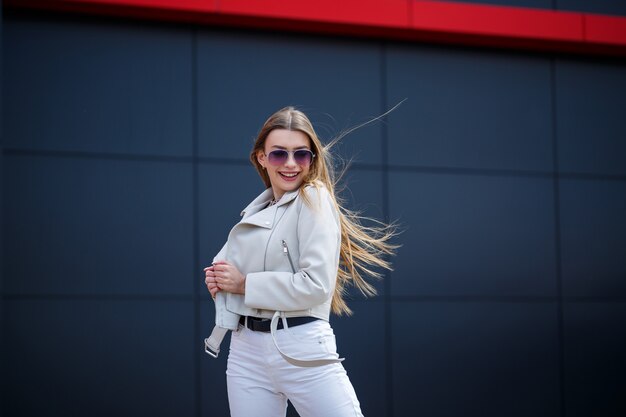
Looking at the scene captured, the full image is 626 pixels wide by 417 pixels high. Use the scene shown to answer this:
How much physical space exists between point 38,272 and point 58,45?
5.82 feet

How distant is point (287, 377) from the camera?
13.0ft

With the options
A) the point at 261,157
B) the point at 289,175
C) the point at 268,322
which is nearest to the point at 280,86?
the point at 261,157

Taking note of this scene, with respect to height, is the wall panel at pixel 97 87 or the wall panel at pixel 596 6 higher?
the wall panel at pixel 596 6

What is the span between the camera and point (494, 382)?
873 centimetres

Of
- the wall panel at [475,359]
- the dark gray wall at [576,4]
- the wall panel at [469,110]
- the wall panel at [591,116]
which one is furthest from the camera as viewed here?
the wall panel at [591,116]

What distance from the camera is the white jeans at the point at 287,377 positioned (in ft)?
12.8

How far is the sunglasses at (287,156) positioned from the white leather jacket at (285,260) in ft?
0.42

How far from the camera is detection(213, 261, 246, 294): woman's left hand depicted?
3.99m

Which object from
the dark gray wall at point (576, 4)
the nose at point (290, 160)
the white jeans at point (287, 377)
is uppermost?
the dark gray wall at point (576, 4)

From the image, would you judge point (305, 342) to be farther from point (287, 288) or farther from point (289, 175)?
point (289, 175)

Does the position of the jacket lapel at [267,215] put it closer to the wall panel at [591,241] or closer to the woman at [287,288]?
the woman at [287,288]

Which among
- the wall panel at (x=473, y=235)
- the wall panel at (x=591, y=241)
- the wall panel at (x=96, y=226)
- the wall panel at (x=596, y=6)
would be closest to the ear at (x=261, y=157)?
the wall panel at (x=96, y=226)

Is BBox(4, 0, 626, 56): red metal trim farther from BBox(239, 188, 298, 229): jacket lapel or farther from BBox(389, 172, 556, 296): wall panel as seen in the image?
BBox(239, 188, 298, 229): jacket lapel

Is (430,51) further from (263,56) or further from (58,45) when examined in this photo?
(58,45)
